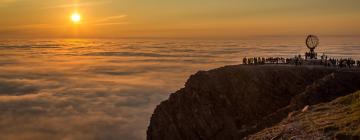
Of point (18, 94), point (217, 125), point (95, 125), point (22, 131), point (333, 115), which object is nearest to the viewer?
point (333, 115)

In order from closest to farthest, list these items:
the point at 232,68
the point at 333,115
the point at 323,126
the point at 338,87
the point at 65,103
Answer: the point at 323,126, the point at 333,115, the point at 338,87, the point at 232,68, the point at 65,103

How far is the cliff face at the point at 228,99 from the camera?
53125 millimetres

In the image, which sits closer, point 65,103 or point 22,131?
point 22,131

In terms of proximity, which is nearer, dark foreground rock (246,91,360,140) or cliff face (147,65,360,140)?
dark foreground rock (246,91,360,140)

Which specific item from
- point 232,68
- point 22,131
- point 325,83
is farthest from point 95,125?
point 325,83

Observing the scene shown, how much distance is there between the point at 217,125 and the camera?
53156mm

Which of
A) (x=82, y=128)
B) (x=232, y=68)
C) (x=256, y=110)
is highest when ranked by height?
(x=232, y=68)

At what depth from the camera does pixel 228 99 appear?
55.2 metres

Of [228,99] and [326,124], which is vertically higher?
[228,99]

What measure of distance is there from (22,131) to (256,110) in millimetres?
70625

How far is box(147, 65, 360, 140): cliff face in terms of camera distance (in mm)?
53125

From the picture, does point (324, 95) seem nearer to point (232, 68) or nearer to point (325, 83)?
point (325, 83)

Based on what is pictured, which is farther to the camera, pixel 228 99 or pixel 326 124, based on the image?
pixel 228 99

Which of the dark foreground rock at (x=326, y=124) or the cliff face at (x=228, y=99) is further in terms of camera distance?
the cliff face at (x=228, y=99)
